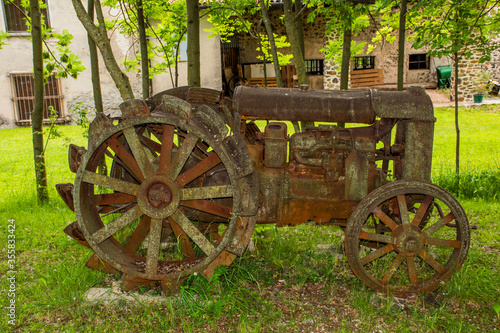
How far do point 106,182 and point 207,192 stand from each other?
0.75m

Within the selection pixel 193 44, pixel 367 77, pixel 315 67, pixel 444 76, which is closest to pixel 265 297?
pixel 193 44

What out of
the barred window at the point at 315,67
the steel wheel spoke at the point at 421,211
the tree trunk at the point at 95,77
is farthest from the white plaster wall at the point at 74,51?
the steel wheel spoke at the point at 421,211

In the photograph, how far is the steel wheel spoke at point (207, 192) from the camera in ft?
9.80

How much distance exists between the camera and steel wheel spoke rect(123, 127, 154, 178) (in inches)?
117

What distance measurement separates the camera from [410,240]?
307cm

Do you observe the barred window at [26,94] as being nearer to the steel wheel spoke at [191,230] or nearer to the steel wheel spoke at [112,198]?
the steel wheel spoke at [112,198]

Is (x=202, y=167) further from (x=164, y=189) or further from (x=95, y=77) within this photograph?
(x=95, y=77)

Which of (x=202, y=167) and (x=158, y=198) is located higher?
(x=202, y=167)

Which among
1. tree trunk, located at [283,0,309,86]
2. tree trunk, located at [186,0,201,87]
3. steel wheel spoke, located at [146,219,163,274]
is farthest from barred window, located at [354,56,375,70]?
steel wheel spoke, located at [146,219,163,274]

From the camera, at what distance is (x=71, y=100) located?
614 inches

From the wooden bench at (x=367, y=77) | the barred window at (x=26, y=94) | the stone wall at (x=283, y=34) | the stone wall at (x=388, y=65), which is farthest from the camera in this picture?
the wooden bench at (x=367, y=77)

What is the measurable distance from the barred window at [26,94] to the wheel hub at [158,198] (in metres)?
14.1

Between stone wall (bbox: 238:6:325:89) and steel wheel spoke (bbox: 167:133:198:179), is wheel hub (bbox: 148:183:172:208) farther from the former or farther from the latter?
stone wall (bbox: 238:6:325:89)

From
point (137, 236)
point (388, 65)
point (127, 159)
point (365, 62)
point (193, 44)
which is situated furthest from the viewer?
point (365, 62)
